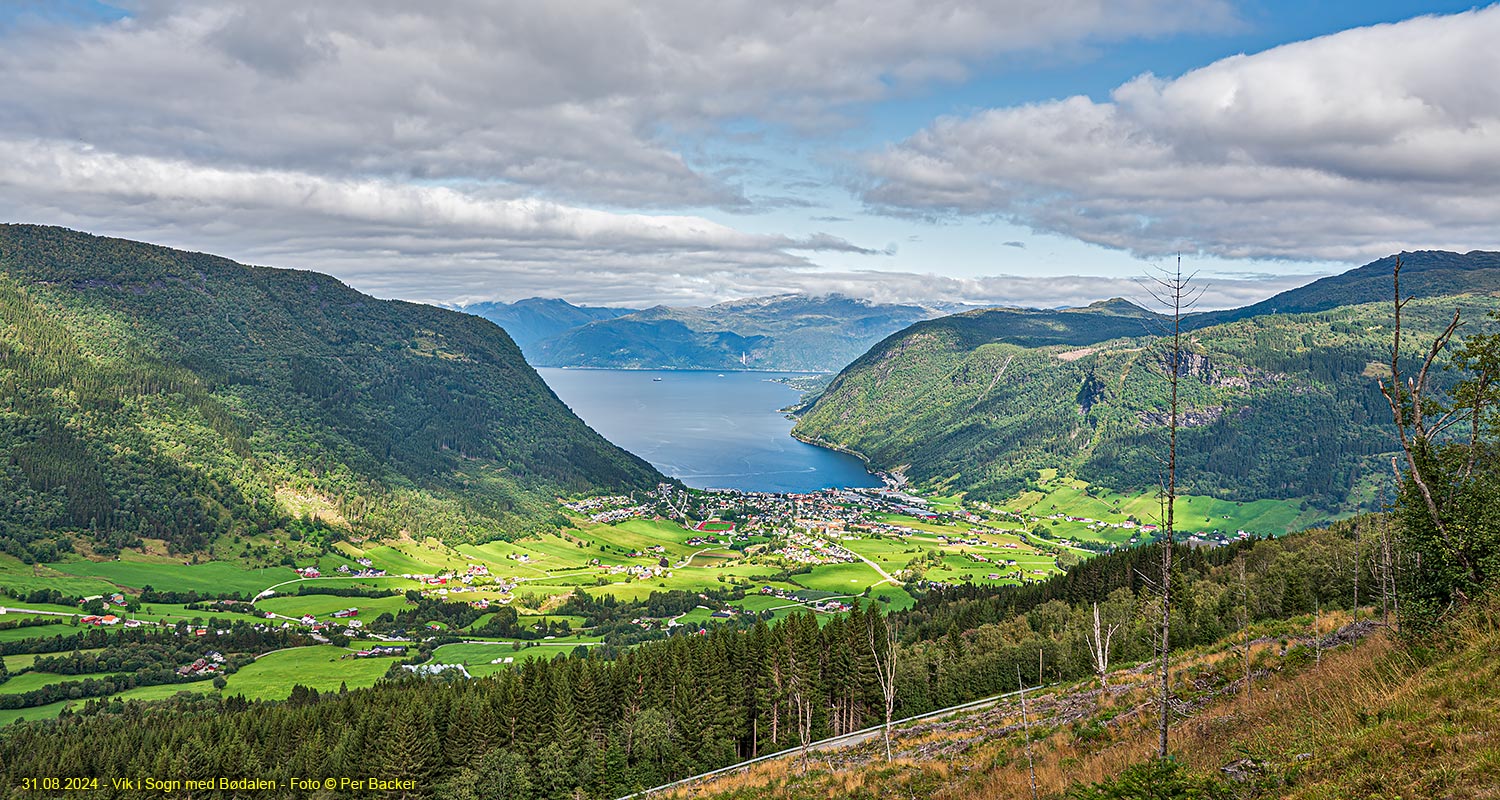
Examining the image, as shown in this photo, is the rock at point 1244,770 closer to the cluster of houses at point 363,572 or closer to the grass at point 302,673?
the grass at point 302,673

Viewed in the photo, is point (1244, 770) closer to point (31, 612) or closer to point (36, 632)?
point (36, 632)

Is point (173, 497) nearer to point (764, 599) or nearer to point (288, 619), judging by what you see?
point (288, 619)

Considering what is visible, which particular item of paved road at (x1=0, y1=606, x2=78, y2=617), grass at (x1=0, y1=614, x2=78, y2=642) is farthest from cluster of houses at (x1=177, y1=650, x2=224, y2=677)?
paved road at (x1=0, y1=606, x2=78, y2=617)

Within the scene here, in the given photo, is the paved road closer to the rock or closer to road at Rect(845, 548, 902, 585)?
road at Rect(845, 548, 902, 585)

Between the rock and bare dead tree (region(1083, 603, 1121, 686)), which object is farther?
bare dead tree (region(1083, 603, 1121, 686))

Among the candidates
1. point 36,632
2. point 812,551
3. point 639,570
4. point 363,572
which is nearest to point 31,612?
point 36,632

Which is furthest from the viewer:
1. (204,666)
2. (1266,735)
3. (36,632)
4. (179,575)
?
(179,575)

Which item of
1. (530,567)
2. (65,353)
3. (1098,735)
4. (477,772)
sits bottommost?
(530,567)

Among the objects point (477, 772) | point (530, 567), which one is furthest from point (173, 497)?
point (477, 772)

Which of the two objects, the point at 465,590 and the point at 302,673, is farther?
the point at 465,590
